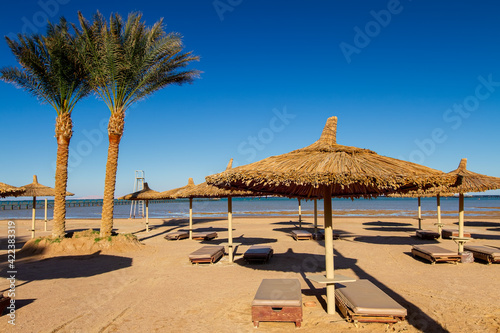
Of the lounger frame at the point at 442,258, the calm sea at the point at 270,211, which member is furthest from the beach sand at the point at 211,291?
the calm sea at the point at 270,211

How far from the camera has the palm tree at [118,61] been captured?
12.9m

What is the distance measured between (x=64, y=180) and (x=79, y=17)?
6810 mm

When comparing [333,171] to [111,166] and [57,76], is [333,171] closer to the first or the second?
[111,166]

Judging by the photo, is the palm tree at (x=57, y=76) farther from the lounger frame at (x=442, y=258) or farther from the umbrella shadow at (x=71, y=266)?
the lounger frame at (x=442, y=258)

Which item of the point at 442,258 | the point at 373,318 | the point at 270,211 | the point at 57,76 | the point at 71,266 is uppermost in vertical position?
the point at 57,76

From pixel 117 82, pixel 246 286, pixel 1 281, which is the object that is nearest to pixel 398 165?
pixel 246 286

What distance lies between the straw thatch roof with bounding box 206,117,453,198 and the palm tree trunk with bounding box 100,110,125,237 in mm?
8903

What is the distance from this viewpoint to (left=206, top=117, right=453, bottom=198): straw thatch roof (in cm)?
455

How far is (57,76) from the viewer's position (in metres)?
13.3

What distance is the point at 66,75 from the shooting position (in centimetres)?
1341

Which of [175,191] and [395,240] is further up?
[175,191]

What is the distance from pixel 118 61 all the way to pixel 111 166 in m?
4.40

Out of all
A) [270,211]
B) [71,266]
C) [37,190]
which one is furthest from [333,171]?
[270,211]

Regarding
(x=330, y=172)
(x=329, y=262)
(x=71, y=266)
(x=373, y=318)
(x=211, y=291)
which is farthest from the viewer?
(x=71, y=266)
